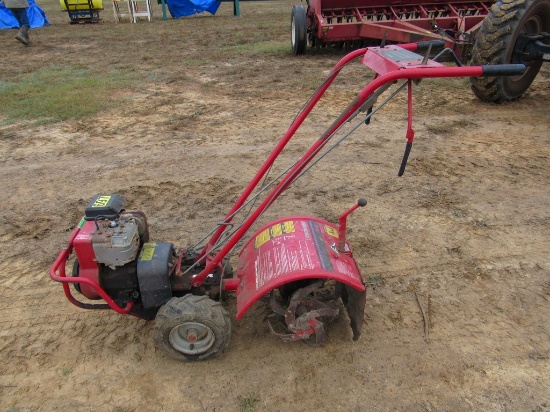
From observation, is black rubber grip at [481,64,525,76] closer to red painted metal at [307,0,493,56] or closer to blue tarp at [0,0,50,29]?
red painted metal at [307,0,493,56]

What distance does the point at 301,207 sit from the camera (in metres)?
3.98

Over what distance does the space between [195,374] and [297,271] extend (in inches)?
33.0

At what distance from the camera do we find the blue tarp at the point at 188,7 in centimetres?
1720

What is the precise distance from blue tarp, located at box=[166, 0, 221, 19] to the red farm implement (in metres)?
8.69

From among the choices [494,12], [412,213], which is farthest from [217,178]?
[494,12]

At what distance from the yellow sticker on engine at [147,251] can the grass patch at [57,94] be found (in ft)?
13.7

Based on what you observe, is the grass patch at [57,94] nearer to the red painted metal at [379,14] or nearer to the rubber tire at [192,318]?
the red painted metal at [379,14]

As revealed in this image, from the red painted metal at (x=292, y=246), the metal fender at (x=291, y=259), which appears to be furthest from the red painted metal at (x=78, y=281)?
the metal fender at (x=291, y=259)

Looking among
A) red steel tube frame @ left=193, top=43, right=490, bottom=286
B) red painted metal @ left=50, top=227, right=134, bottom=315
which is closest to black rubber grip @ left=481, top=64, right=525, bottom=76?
red steel tube frame @ left=193, top=43, right=490, bottom=286

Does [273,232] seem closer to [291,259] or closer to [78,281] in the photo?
[291,259]

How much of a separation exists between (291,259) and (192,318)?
2.00 ft

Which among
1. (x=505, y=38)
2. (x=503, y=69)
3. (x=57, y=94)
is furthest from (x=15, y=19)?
(x=503, y=69)

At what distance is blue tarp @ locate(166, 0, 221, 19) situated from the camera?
1720cm

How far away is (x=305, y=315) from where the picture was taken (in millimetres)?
2521
